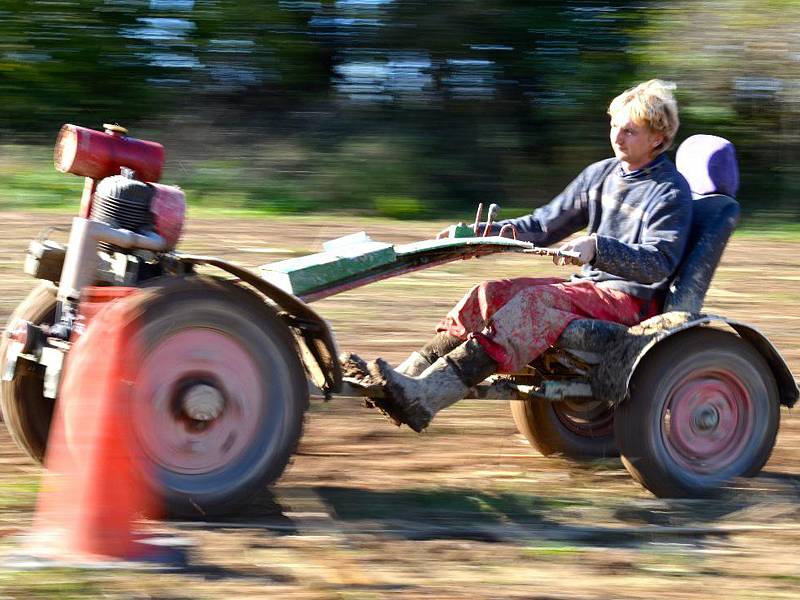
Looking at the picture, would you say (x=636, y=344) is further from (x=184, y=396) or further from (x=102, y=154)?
(x=102, y=154)

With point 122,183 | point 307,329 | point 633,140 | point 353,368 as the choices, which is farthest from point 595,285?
point 122,183

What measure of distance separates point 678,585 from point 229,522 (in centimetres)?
149

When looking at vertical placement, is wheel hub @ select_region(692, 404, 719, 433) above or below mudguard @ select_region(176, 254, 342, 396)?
below

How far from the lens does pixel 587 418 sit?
5984 mm

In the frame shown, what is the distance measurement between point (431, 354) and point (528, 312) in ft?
1.49

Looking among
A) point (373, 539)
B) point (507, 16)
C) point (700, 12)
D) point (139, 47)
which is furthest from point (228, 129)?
point (373, 539)

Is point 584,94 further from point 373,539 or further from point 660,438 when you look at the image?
point 373,539

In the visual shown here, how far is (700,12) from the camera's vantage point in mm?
15039

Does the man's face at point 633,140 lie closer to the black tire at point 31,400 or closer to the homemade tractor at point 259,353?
the homemade tractor at point 259,353

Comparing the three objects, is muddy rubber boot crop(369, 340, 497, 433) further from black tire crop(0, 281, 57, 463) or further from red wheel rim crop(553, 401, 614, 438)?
black tire crop(0, 281, 57, 463)

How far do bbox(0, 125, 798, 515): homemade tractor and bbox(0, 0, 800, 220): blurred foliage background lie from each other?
883 cm

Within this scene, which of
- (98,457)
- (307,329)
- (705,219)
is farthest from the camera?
(705,219)

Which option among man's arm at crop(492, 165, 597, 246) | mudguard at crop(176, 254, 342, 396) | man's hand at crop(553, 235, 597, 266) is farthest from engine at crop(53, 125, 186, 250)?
man's arm at crop(492, 165, 597, 246)

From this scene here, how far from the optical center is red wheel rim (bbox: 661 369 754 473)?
5.25 m
